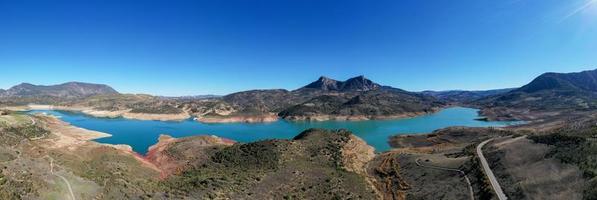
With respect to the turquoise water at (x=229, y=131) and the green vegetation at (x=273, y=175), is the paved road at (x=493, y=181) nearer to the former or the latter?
the green vegetation at (x=273, y=175)

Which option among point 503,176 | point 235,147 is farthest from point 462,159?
point 235,147

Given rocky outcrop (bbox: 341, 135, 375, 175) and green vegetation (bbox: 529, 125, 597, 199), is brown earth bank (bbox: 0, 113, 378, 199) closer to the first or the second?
rocky outcrop (bbox: 341, 135, 375, 175)

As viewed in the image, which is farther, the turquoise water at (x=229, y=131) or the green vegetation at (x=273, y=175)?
the turquoise water at (x=229, y=131)

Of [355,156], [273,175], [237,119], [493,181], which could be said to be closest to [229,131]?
[237,119]

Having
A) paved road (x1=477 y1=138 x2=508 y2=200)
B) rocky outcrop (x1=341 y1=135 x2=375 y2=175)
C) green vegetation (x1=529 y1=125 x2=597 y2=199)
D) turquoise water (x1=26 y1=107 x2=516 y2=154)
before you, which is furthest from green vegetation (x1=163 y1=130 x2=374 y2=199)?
turquoise water (x1=26 y1=107 x2=516 y2=154)

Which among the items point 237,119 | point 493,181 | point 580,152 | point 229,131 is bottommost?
point 493,181

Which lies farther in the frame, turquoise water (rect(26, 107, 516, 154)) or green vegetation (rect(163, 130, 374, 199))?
turquoise water (rect(26, 107, 516, 154))

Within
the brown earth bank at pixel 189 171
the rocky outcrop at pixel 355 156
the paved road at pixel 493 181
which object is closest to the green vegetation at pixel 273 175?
the brown earth bank at pixel 189 171

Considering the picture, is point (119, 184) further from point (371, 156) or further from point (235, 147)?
point (371, 156)

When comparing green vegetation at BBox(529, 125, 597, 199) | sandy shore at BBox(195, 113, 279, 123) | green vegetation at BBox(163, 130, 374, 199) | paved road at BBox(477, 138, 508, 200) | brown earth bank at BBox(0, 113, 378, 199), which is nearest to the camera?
green vegetation at BBox(529, 125, 597, 199)

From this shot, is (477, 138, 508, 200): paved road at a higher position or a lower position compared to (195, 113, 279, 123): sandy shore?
lower

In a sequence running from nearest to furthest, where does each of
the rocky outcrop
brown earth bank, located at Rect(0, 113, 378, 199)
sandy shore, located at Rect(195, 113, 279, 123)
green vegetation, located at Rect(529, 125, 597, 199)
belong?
1. green vegetation, located at Rect(529, 125, 597, 199)
2. brown earth bank, located at Rect(0, 113, 378, 199)
3. the rocky outcrop
4. sandy shore, located at Rect(195, 113, 279, 123)

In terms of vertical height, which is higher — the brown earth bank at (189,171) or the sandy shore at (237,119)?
the sandy shore at (237,119)

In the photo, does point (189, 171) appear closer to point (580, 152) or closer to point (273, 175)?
point (273, 175)
